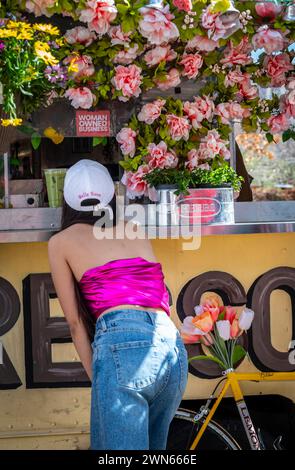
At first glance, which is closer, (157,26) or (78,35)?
(157,26)

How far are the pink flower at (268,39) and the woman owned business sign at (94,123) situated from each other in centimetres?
89

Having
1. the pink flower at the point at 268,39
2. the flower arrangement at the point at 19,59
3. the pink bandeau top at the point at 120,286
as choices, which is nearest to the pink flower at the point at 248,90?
the pink flower at the point at 268,39

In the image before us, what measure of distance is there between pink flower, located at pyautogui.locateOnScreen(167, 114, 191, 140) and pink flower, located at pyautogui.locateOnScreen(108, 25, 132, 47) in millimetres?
453

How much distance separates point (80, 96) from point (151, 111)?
0.39 m

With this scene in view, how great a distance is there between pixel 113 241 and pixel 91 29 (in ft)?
4.86

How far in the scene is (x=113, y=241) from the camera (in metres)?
3.00

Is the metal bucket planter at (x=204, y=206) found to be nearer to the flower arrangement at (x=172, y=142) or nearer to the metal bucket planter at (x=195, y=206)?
the metal bucket planter at (x=195, y=206)

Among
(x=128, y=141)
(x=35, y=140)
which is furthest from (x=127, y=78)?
(x=35, y=140)

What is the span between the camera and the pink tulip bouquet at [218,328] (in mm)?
3914

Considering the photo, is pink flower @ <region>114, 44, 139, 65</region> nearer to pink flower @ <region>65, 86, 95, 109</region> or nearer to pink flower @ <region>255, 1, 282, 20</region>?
pink flower @ <region>65, 86, 95, 109</region>

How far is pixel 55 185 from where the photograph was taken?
423cm
